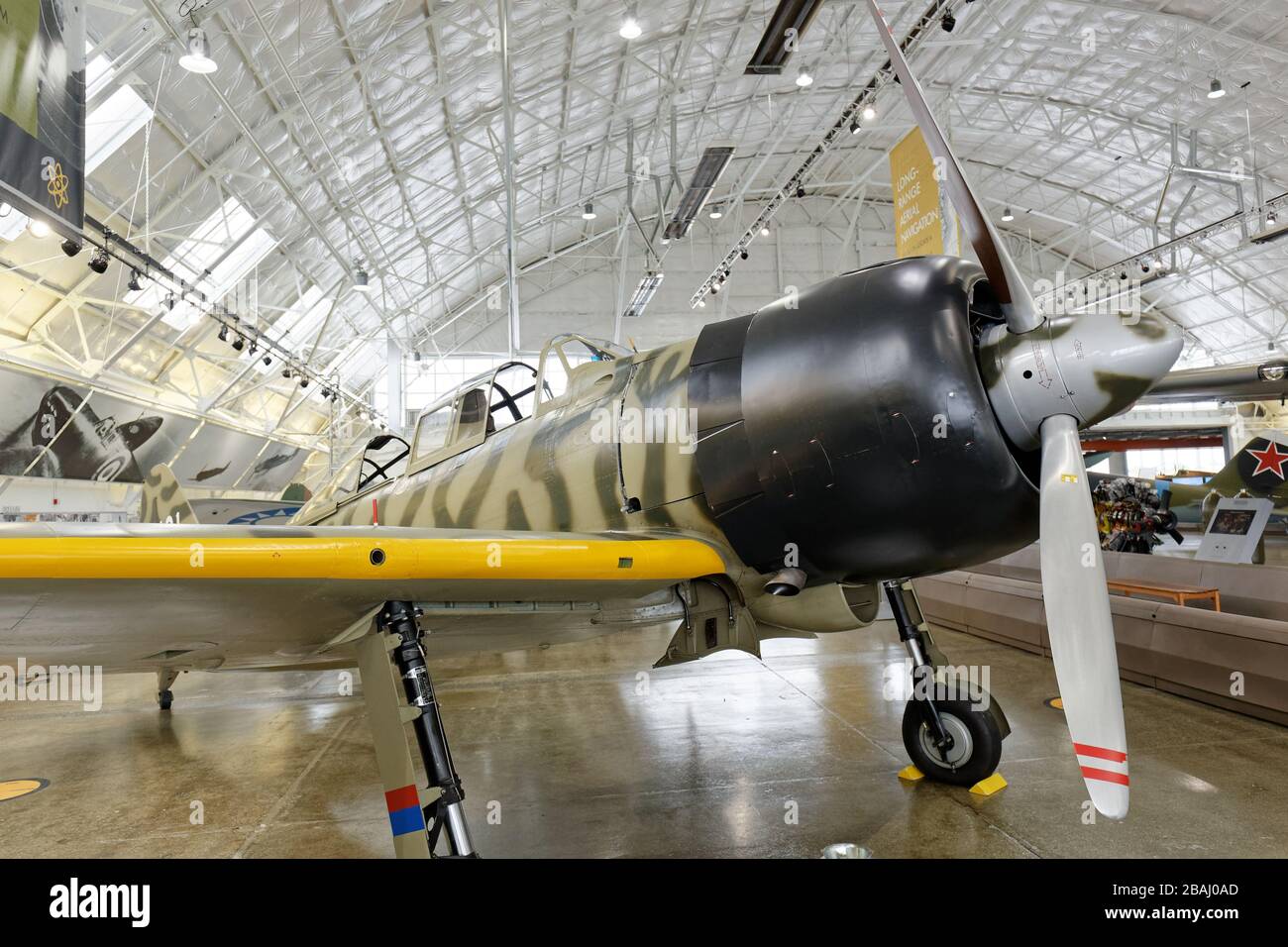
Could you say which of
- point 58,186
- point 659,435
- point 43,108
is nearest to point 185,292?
point 58,186

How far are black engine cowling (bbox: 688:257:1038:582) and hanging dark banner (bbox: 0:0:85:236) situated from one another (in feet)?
21.8

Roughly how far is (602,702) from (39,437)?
41.0ft

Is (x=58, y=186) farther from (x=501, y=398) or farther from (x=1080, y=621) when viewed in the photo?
(x=1080, y=621)

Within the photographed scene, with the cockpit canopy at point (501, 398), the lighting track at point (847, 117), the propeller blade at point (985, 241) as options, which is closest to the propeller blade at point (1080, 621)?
the propeller blade at point (985, 241)

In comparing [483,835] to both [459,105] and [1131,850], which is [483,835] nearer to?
[1131,850]

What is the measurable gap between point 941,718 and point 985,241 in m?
2.46

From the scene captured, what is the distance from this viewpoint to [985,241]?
2.67 m

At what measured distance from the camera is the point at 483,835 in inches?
135

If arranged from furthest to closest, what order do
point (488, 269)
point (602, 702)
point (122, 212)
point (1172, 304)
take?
point (1172, 304) → point (488, 269) → point (122, 212) → point (602, 702)

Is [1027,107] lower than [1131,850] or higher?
higher

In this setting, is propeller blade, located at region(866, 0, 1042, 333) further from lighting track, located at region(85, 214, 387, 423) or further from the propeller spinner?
lighting track, located at region(85, 214, 387, 423)

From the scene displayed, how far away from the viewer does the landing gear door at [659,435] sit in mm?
3238
